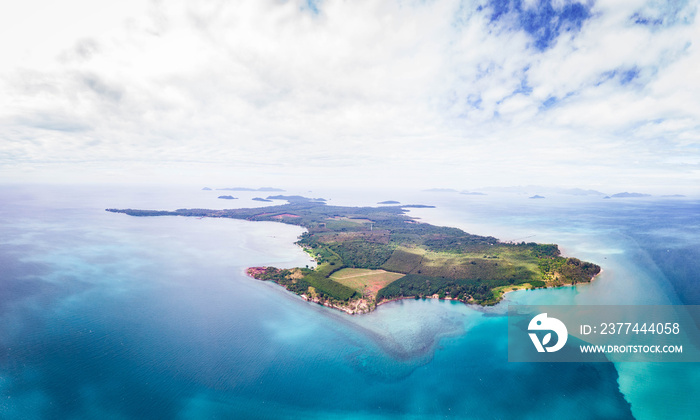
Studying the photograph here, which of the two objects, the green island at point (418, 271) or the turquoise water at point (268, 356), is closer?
the turquoise water at point (268, 356)

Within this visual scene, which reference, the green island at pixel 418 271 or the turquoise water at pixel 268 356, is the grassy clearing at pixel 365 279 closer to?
the green island at pixel 418 271

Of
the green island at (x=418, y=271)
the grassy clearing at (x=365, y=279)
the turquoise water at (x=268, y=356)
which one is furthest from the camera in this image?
the grassy clearing at (x=365, y=279)

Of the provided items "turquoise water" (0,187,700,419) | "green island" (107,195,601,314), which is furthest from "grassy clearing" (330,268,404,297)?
"turquoise water" (0,187,700,419)

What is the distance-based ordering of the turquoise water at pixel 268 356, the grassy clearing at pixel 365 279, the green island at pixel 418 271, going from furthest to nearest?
the grassy clearing at pixel 365 279 → the green island at pixel 418 271 → the turquoise water at pixel 268 356

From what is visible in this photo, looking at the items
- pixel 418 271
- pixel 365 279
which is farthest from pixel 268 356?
pixel 418 271

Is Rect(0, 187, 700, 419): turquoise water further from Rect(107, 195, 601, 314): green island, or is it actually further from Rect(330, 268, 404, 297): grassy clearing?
Rect(330, 268, 404, 297): grassy clearing

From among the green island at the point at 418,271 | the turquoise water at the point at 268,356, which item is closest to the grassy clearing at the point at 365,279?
the green island at the point at 418,271

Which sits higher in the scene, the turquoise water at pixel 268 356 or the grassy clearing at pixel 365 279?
the grassy clearing at pixel 365 279
